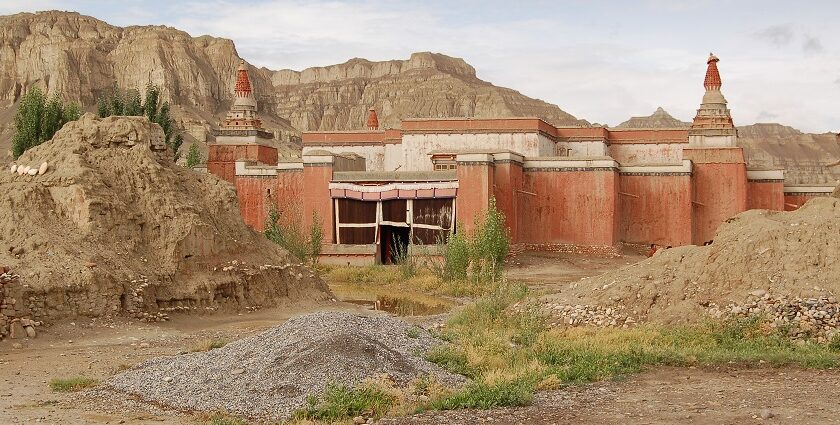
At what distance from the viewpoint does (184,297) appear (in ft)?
64.6

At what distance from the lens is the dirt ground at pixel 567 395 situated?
1002 cm

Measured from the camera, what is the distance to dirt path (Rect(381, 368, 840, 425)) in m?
9.89

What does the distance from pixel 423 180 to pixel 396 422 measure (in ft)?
84.1

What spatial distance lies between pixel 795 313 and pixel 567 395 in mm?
5265

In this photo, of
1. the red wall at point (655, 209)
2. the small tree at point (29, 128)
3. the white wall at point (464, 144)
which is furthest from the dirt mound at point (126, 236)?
the small tree at point (29, 128)

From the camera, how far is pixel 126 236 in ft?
65.2

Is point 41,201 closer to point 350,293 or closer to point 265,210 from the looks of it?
point 350,293

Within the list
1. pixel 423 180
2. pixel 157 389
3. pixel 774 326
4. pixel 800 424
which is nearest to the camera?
pixel 800 424

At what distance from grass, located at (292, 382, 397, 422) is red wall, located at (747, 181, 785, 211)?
31212 mm

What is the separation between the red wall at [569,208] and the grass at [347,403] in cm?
2631

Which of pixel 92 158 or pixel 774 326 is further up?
pixel 92 158

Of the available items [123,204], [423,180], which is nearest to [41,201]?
[123,204]

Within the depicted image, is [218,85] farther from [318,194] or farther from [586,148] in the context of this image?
[318,194]

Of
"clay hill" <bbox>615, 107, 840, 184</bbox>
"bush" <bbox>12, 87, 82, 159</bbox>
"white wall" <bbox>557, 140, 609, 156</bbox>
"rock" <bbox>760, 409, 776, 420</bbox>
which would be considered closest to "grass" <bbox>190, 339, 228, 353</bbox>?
"rock" <bbox>760, 409, 776, 420</bbox>
